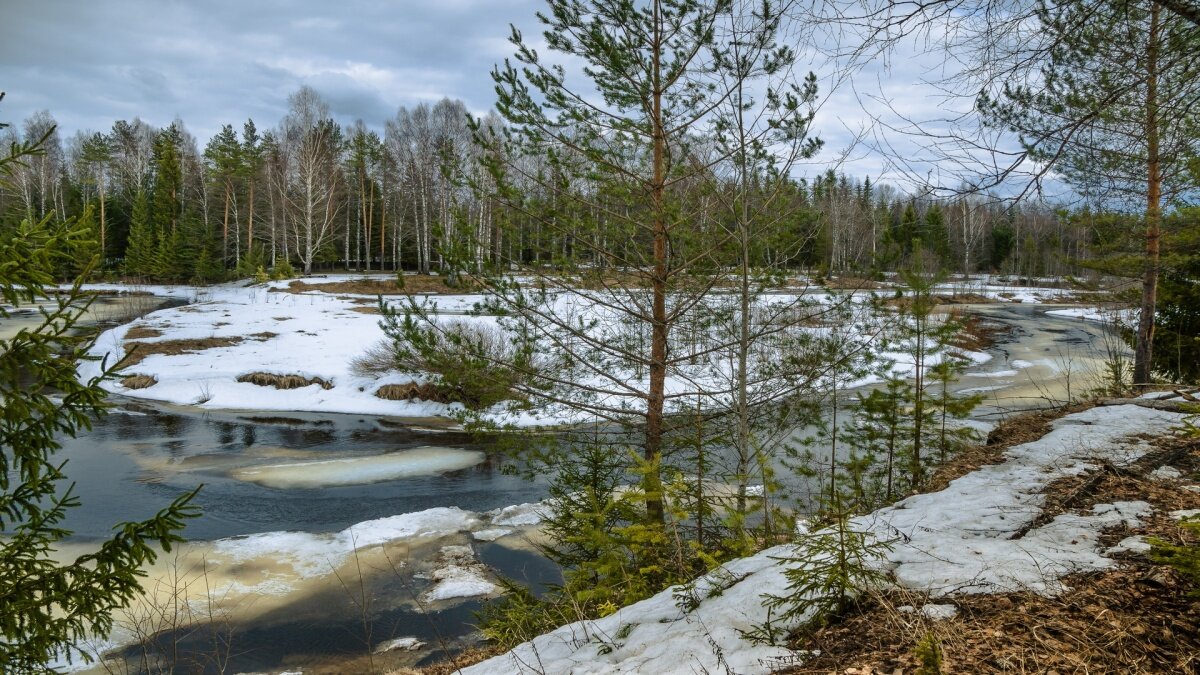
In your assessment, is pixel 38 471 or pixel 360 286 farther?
pixel 360 286

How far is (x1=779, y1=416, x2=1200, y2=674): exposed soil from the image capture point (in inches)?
74.7

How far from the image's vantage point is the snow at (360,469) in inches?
458

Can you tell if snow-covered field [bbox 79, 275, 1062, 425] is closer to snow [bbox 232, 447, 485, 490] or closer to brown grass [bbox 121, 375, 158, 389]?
brown grass [bbox 121, 375, 158, 389]

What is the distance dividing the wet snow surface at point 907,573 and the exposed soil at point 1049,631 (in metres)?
0.12

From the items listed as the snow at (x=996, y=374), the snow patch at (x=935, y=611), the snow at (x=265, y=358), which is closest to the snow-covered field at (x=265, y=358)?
the snow at (x=265, y=358)

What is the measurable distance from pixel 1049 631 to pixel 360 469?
1217cm

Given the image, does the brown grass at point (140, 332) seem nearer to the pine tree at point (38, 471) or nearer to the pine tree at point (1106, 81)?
the pine tree at point (38, 471)

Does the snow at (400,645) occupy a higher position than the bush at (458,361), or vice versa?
the bush at (458,361)

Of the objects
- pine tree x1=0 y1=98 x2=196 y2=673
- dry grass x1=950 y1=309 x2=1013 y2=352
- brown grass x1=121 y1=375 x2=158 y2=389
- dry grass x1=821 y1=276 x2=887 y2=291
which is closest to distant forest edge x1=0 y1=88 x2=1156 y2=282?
dry grass x1=950 y1=309 x2=1013 y2=352

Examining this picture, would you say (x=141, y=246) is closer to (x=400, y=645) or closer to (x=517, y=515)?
(x=517, y=515)

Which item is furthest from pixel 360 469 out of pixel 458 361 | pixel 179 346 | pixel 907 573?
pixel 179 346

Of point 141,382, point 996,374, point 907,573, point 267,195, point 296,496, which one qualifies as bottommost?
point 296,496

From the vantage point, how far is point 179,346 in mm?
20906

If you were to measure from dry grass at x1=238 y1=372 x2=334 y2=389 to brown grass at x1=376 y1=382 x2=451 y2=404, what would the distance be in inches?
74.6
